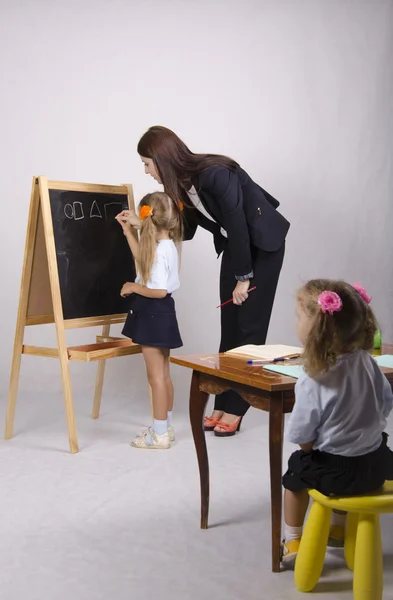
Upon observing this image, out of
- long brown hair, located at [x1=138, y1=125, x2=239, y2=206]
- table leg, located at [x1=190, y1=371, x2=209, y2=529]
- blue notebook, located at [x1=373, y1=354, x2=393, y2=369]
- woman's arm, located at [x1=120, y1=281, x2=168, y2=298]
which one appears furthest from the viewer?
woman's arm, located at [x1=120, y1=281, x2=168, y2=298]

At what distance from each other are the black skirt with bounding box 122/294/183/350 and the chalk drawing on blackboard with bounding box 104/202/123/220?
0.54m

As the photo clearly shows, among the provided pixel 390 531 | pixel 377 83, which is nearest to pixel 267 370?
pixel 390 531

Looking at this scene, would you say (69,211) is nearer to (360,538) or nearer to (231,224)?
(231,224)

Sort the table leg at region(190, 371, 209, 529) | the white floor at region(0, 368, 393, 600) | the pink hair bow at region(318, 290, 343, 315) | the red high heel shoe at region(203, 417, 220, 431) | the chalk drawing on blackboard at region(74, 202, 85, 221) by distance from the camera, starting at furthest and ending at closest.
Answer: the red high heel shoe at region(203, 417, 220, 431) → the chalk drawing on blackboard at region(74, 202, 85, 221) → the table leg at region(190, 371, 209, 529) → the white floor at region(0, 368, 393, 600) → the pink hair bow at region(318, 290, 343, 315)

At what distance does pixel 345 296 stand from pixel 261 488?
1290 mm

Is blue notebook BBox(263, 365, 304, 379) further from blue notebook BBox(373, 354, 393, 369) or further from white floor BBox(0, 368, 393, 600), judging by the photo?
white floor BBox(0, 368, 393, 600)

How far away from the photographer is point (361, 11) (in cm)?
502

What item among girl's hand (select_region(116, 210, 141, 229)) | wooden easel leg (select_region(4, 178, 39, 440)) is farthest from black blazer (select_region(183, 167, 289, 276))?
wooden easel leg (select_region(4, 178, 39, 440))

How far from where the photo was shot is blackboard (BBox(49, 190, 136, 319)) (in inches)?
145

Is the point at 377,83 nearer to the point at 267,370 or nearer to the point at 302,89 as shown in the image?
the point at 302,89

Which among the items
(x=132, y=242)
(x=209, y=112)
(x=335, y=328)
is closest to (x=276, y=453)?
(x=335, y=328)

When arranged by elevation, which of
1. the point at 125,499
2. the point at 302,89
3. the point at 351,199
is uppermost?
the point at 302,89

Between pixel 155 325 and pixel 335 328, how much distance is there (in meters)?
1.73

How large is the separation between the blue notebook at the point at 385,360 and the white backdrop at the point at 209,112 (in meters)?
2.53
